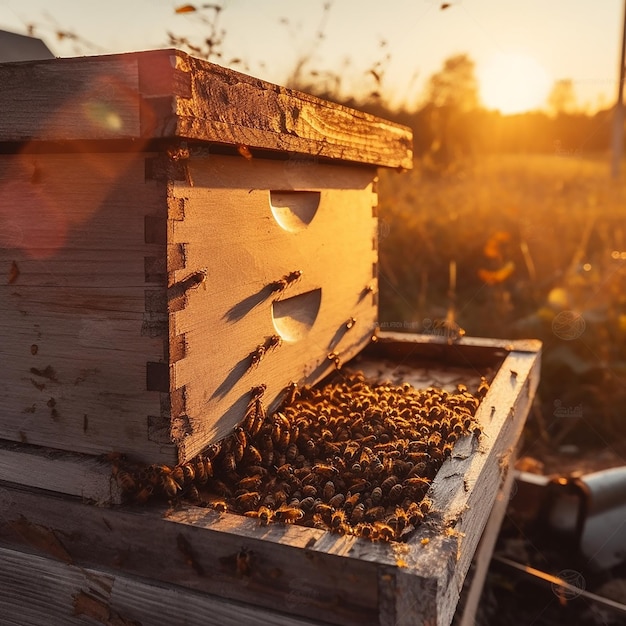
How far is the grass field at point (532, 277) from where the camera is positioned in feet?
18.7

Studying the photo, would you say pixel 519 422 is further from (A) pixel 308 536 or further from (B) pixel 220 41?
(B) pixel 220 41

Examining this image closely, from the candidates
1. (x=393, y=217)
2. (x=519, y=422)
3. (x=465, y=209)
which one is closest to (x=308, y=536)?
(x=519, y=422)

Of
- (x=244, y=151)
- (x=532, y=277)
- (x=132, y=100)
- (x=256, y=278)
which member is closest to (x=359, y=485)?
(x=256, y=278)

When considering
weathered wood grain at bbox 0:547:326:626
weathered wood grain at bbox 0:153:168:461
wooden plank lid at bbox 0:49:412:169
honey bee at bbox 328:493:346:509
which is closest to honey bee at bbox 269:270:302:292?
wooden plank lid at bbox 0:49:412:169

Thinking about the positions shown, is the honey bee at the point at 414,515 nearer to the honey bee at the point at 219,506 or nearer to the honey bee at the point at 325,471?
the honey bee at the point at 325,471

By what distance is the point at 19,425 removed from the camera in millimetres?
1814

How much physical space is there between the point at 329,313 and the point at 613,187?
9806mm

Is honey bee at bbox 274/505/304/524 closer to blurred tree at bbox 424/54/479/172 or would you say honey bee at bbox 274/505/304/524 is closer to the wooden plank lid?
the wooden plank lid

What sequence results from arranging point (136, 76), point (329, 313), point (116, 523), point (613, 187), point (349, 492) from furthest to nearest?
point (613, 187) → point (329, 313) → point (349, 492) → point (116, 523) → point (136, 76)

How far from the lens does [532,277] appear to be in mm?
6555

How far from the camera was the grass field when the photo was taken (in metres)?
5.71

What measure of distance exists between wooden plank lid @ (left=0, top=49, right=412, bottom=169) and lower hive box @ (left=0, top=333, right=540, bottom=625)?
0.83m

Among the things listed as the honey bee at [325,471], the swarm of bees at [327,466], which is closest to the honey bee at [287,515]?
the swarm of bees at [327,466]

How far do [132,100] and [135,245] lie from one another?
34 centimetres
